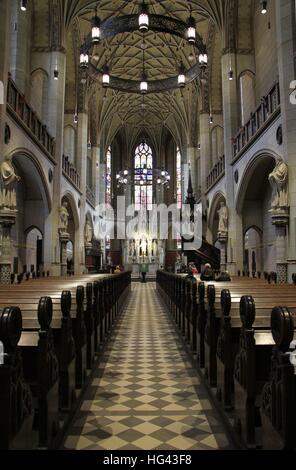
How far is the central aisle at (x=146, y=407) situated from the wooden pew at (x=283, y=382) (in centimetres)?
112

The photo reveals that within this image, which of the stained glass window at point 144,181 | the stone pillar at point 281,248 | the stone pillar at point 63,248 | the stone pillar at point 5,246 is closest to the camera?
the stone pillar at point 281,248

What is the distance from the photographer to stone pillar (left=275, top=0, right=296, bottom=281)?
9.98 meters

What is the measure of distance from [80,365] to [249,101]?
53.9ft

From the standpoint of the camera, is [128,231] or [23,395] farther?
[128,231]

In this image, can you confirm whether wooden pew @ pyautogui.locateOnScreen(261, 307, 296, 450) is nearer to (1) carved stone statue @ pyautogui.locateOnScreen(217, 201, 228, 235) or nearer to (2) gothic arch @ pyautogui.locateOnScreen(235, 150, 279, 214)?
(2) gothic arch @ pyautogui.locateOnScreen(235, 150, 279, 214)

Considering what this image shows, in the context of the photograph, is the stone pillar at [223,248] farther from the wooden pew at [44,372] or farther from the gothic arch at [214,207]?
the wooden pew at [44,372]

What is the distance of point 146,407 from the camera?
410cm

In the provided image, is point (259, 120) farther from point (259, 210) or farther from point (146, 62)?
point (146, 62)

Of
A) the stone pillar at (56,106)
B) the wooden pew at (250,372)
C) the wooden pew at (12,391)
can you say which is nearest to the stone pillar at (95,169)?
the stone pillar at (56,106)

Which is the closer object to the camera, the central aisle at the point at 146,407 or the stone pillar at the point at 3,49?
the central aisle at the point at 146,407

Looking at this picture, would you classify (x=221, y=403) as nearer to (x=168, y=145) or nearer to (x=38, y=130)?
(x=38, y=130)

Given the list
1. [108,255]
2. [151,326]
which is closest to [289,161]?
[151,326]

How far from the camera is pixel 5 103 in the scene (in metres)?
10.3

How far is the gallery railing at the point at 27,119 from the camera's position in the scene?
37.5 ft
